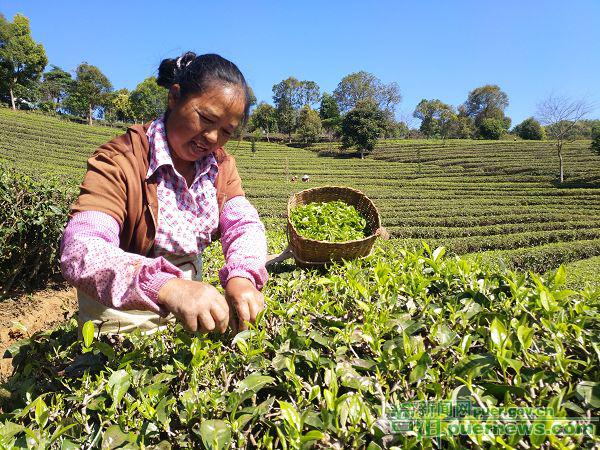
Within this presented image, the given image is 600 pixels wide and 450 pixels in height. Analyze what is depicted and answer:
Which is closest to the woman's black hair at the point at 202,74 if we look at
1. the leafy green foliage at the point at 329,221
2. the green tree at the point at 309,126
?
the leafy green foliage at the point at 329,221

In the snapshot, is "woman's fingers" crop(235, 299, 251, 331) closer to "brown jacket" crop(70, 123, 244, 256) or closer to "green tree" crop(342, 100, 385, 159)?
"brown jacket" crop(70, 123, 244, 256)

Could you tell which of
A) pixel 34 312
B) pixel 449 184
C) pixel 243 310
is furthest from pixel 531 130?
pixel 243 310

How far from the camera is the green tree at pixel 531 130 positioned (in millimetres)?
51281

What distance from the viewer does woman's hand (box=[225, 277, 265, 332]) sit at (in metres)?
1.08

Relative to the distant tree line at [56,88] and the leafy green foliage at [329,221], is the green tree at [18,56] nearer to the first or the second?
the distant tree line at [56,88]

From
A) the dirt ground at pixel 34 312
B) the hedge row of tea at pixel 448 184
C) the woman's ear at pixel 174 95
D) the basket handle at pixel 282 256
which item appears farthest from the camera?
the hedge row of tea at pixel 448 184

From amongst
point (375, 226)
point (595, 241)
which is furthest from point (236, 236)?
point (595, 241)

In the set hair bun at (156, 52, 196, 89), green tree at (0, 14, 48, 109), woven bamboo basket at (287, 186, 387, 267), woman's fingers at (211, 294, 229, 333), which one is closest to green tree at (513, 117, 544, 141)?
woven bamboo basket at (287, 186, 387, 267)

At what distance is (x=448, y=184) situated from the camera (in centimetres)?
2492

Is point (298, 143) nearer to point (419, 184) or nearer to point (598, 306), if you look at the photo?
point (419, 184)

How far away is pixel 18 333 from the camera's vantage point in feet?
12.5

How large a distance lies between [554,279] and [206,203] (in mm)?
1397

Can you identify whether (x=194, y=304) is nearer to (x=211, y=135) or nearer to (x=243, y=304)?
(x=243, y=304)

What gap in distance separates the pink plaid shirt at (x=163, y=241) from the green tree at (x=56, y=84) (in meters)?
68.0
